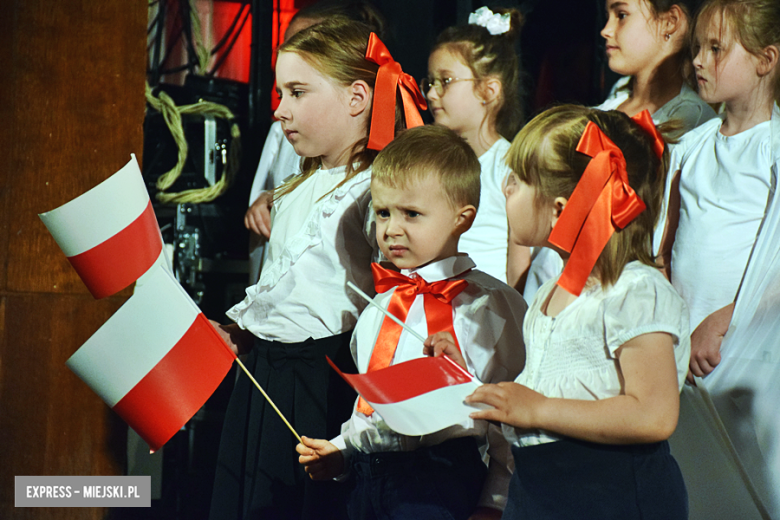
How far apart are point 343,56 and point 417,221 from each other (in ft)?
1.62

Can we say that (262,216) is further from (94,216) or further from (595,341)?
(595,341)

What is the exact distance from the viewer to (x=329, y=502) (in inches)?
59.8

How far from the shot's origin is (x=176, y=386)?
1.38 m

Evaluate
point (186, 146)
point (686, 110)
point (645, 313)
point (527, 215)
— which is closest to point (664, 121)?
point (686, 110)

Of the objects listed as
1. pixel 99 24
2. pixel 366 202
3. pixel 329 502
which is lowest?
pixel 329 502

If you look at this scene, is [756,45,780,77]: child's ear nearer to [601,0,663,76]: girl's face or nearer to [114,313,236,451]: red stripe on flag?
[601,0,663,76]: girl's face

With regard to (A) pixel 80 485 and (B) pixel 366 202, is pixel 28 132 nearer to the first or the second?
(A) pixel 80 485

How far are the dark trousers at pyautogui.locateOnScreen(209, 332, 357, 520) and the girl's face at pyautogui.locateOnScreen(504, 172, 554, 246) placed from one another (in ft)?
1.84

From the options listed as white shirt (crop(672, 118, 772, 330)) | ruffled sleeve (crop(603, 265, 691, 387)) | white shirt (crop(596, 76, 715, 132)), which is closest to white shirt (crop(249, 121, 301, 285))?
white shirt (crop(596, 76, 715, 132))

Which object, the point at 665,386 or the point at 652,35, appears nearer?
the point at 665,386

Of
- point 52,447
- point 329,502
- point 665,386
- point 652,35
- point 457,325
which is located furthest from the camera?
point 52,447

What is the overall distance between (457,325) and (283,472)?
1.80ft

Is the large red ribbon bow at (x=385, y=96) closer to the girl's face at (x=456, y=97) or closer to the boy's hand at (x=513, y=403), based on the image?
the girl's face at (x=456, y=97)

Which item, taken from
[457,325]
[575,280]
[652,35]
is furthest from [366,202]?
[652,35]
